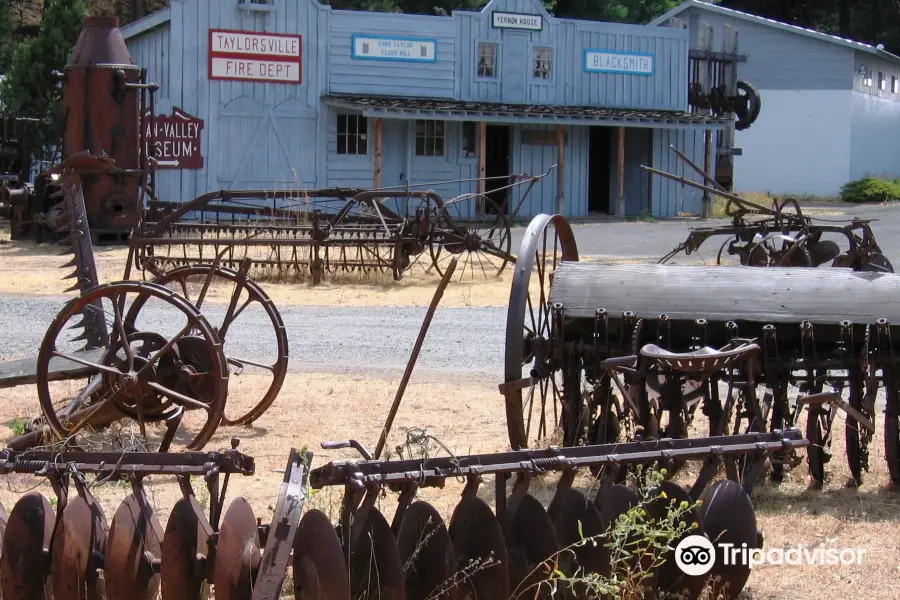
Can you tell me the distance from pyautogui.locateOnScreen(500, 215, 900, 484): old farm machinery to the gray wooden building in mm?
32013

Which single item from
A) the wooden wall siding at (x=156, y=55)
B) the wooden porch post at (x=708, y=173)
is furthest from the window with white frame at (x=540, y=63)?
the wooden wall siding at (x=156, y=55)

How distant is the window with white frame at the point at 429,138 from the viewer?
26381 millimetres

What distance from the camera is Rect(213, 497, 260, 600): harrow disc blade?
13.0ft

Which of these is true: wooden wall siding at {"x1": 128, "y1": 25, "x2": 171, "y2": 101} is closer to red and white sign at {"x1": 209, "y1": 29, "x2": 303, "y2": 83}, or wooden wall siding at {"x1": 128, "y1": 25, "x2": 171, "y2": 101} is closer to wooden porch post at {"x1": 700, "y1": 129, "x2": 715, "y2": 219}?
red and white sign at {"x1": 209, "y1": 29, "x2": 303, "y2": 83}

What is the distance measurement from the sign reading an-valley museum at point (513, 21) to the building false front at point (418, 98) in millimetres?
46

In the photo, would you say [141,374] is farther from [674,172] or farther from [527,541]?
[674,172]

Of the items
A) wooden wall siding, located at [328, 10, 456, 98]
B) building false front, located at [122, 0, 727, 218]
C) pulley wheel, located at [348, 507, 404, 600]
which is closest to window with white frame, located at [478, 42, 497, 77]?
building false front, located at [122, 0, 727, 218]

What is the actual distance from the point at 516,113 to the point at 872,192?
49.8 feet

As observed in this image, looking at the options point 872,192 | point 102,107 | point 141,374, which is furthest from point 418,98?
point 141,374

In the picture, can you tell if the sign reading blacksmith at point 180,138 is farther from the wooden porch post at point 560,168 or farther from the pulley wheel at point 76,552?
the pulley wheel at point 76,552

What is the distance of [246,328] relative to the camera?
39.0ft

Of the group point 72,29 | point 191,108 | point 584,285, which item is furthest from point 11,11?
point 584,285

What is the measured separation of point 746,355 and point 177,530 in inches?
109

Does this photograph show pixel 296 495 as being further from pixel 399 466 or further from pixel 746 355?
pixel 746 355
